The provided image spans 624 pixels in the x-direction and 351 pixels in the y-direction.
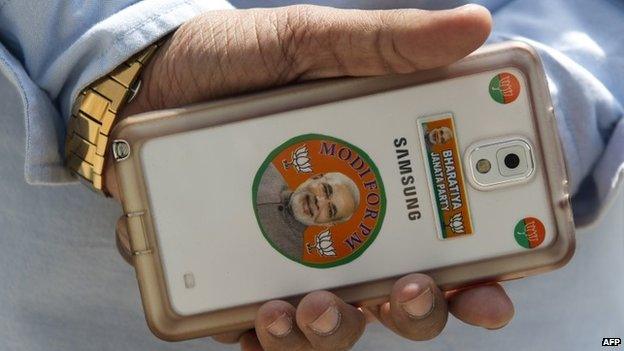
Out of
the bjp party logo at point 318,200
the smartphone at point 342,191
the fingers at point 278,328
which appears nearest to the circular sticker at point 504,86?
the smartphone at point 342,191

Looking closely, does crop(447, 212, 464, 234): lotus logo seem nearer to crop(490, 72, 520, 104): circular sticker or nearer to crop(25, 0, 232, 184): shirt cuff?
crop(490, 72, 520, 104): circular sticker

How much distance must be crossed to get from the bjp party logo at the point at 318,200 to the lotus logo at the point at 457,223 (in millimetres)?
54

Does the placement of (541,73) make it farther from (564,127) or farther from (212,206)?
(212,206)

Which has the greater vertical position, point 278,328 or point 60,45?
point 60,45

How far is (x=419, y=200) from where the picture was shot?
77cm

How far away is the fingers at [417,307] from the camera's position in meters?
0.75

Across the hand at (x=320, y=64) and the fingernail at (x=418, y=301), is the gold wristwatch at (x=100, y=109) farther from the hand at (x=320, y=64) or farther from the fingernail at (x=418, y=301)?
the fingernail at (x=418, y=301)

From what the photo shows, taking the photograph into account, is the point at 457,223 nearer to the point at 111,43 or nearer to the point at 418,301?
the point at 418,301

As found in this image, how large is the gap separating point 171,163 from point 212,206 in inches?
1.9

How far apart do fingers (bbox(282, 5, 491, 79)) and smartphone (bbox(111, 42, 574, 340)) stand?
2 cm

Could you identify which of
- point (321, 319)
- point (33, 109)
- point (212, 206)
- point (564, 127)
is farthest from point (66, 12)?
point (564, 127)

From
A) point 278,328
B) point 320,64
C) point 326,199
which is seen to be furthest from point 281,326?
point 320,64

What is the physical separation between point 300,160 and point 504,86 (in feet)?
0.55

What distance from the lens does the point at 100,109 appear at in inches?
30.7
